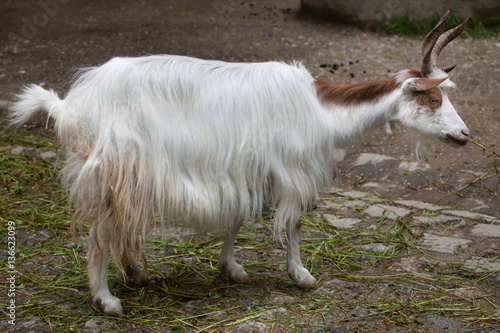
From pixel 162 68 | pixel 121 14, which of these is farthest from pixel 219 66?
pixel 121 14

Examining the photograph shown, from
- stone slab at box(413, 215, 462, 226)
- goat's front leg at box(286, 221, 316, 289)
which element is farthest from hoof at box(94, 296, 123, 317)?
stone slab at box(413, 215, 462, 226)

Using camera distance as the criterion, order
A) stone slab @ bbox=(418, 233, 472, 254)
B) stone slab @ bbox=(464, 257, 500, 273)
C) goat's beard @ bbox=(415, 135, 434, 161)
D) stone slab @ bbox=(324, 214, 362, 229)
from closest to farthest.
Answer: goat's beard @ bbox=(415, 135, 434, 161) < stone slab @ bbox=(464, 257, 500, 273) < stone slab @ bbox=(418, 233, 472, 254) < stone slab @ bbox=(324, 214, 362, 229)

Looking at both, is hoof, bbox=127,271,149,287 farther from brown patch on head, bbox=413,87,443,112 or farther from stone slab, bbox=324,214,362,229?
brown patch on head, bbox=413,87,443,112

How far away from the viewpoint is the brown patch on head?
11.5ft

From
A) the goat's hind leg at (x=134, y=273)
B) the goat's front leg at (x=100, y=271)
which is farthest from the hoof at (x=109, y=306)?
the goat's hind leg at (x=134, y=273)

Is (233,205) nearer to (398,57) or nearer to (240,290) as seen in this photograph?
(240,290)

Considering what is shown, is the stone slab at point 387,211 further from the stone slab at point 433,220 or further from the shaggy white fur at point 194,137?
the shaggy white fur at point 194,137

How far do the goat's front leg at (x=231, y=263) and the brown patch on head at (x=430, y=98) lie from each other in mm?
1403

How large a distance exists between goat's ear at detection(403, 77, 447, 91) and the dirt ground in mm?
2102

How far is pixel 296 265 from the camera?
12.6ft

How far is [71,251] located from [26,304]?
79 cm

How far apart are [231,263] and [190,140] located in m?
1.07

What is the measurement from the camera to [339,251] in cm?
442

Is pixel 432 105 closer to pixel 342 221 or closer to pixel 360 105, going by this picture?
pixel 360 105
